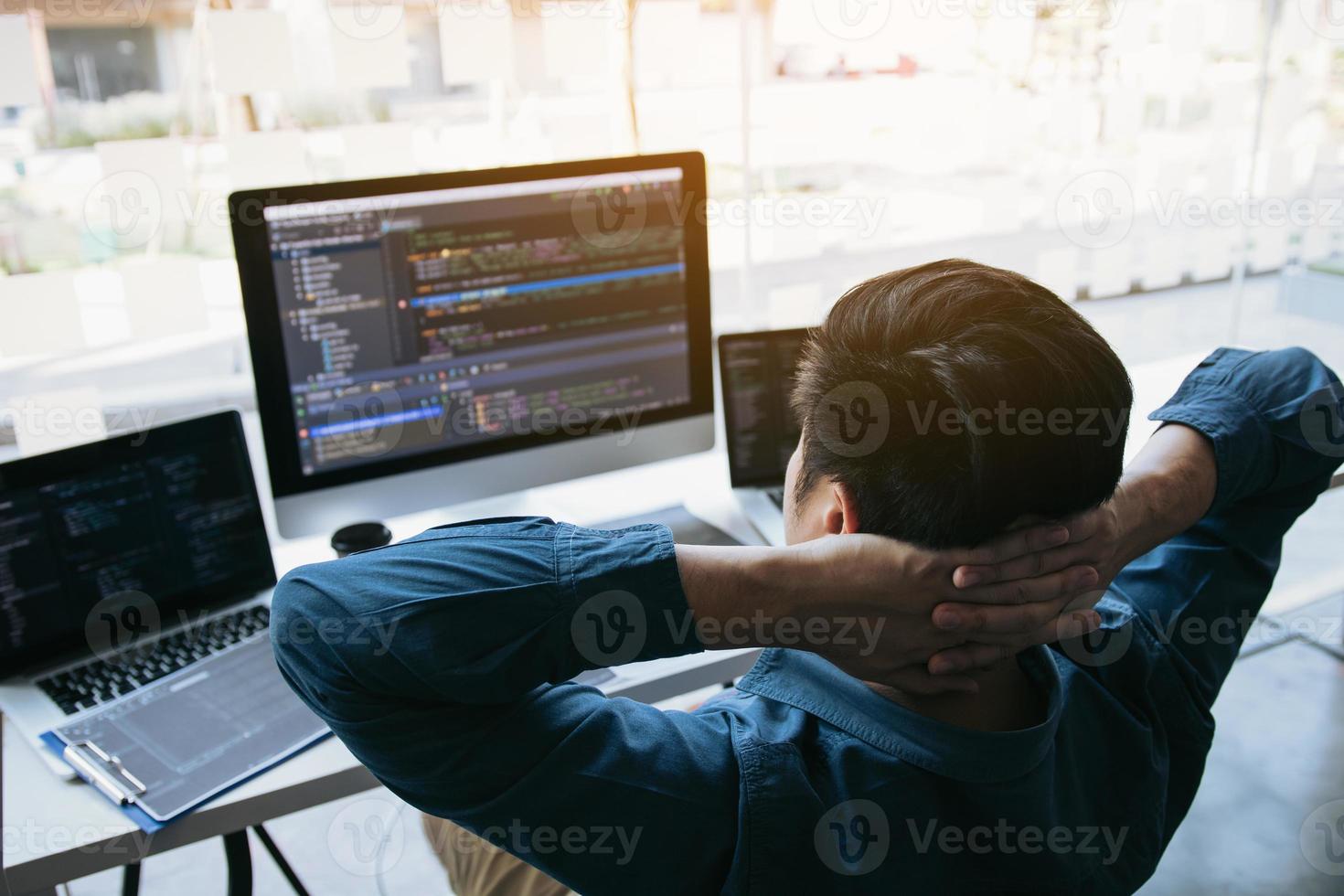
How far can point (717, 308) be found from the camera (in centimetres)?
282

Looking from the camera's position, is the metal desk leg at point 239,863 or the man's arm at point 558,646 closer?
the man's arm at point 558,646

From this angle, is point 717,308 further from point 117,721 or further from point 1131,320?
point 117,721

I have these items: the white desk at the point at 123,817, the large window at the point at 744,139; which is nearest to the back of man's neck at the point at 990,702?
the white desk at the point at 123,817

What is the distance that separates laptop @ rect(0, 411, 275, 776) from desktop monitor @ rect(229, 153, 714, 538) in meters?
0.08

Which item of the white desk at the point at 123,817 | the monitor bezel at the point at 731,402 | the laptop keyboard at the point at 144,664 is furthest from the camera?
the monitor bezel at the point at 731,402

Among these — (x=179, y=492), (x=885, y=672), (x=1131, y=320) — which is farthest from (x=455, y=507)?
(x=1131, y=320)

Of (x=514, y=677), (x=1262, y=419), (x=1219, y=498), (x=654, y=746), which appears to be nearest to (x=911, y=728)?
(x=654, y=746)

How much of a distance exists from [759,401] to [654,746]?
1.03 metres

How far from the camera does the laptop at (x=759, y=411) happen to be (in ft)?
5.77

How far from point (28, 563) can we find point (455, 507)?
0.68 meters

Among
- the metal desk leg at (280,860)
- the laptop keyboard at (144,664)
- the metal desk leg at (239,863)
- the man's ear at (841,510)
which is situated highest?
the man's ear at (841,510)

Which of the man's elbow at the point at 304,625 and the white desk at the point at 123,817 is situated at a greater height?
the man's elbow at the point at 304,625

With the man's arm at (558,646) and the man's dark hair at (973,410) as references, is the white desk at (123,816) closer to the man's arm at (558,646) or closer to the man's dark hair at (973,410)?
the man's arm at (558,646)

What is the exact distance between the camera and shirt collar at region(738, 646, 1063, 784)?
0.85m
